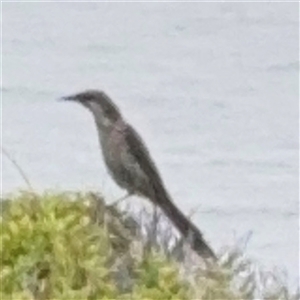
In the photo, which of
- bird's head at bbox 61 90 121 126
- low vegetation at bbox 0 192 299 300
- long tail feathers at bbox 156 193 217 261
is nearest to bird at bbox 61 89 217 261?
bird's head at bbox 61 90 121 126

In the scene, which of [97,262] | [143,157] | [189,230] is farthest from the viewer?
[143,157]

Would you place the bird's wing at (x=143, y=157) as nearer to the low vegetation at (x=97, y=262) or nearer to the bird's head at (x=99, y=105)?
the bird's head at (x=99, y=105)

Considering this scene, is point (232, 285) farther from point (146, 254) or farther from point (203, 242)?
point (203, 242)

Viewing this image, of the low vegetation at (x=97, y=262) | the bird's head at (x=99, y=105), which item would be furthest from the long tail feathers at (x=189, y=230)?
the bird's head at (x=99, y=105)

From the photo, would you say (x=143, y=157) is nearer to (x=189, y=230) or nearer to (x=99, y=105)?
(x=99, y=105)

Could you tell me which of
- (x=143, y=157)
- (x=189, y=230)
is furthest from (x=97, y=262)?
(x=143, y=157)

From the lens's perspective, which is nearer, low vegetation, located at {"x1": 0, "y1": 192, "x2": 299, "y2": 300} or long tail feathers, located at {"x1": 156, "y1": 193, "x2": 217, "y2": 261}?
low vegetation, located at {"x1": 0, "y1": 192, "x2": 299, "y2": 300}

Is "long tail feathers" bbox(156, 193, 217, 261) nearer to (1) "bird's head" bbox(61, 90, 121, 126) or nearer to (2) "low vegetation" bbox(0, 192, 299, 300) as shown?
(2) "low vegetation" bbox(0, 192, 299, 300)
